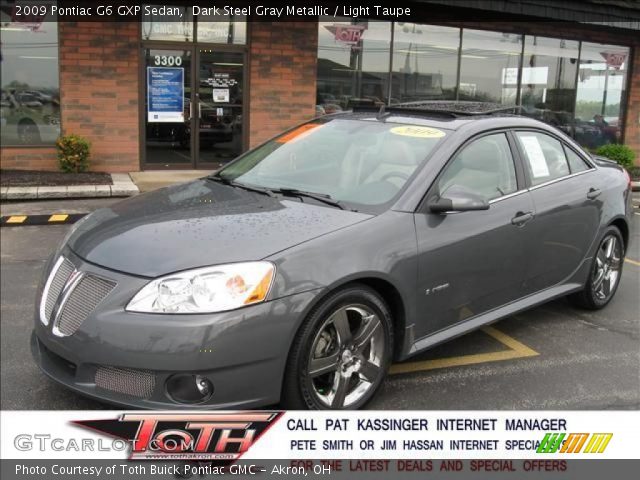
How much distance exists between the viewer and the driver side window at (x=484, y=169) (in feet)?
12.5

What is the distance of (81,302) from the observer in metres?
2.97

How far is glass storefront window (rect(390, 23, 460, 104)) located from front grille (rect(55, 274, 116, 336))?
10.9 meters

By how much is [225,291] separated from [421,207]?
129 cm

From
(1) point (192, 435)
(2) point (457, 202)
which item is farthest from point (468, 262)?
(1) point (192, 435)

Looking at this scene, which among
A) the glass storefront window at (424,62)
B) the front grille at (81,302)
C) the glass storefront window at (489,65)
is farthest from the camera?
the glass storefront window at (489,65)

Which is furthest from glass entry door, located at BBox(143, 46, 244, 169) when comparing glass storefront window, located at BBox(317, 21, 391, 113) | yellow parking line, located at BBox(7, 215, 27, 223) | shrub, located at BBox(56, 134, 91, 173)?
yellow parking line, located at BBox(7, 215, 27, 223)

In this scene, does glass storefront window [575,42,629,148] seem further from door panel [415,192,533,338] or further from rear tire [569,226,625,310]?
door panel [415,192,533,338]

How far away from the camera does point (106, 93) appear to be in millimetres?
10969

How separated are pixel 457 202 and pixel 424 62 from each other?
34.6 feet

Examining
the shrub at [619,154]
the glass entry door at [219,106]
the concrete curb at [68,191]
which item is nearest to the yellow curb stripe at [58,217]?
the concrete curb at [68,191]

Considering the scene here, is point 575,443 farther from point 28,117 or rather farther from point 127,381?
point 28,117

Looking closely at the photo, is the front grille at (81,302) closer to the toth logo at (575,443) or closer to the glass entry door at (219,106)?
the toth logo at (575,443)

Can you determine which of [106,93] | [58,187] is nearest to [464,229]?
[58,187]

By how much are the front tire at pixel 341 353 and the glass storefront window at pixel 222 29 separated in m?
9.36
